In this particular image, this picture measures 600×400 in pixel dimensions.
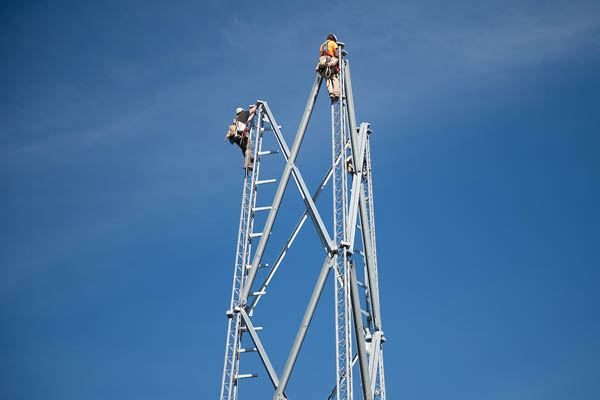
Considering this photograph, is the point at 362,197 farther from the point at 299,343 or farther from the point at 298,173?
the point at 299,343

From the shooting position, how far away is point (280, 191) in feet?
159

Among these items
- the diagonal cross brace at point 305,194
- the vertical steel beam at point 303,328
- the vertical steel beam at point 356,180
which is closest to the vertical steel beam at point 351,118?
the vertical steel beam at point 356,180

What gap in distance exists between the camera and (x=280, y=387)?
43625 mm

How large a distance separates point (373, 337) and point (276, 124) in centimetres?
1304

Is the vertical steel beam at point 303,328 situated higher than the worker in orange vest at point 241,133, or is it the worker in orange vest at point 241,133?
the worker in orange vest at point 241,133

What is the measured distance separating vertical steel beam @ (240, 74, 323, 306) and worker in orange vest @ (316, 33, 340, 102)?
28.0 inches

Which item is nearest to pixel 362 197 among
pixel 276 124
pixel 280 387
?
pixel 276 124

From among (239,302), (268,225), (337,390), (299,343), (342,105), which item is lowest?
(337,390)

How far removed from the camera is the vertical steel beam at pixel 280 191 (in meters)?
48.1

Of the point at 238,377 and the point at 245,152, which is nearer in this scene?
the point at 238,377

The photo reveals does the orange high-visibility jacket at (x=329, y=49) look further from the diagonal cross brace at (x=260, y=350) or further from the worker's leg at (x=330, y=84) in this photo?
the diagonal cross brace at (x=260, y=350)

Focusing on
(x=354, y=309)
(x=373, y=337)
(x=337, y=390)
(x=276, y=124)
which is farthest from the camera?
(x=276, y=124)

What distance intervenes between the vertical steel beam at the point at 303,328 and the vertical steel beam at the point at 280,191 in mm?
5428

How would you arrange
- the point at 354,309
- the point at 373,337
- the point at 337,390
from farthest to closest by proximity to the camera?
1. the point at 373,337
2. the point at 354,309
3. the point at 337,390
